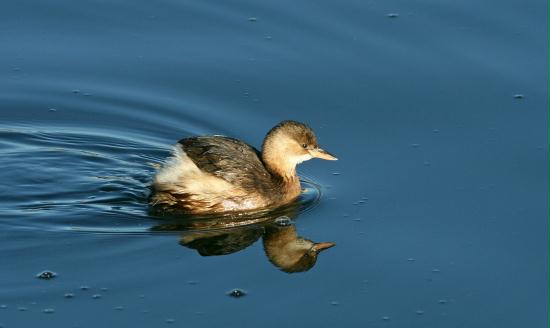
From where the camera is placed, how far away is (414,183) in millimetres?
10969

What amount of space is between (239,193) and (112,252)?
59.5 inches

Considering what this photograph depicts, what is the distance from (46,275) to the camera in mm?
9180

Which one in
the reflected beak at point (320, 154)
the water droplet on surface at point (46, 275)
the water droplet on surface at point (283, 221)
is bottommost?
the water droplet on surface at point (46, 275)

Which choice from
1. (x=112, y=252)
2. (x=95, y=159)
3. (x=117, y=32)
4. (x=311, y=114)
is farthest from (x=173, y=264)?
(x=117, y=32)

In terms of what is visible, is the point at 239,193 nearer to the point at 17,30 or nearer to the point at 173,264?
the point at 173,264

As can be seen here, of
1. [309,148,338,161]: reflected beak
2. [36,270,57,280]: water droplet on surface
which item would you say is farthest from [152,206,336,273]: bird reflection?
[36,270,57,280]: water droplet on surface

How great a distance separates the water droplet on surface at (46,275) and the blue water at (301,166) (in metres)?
0.07

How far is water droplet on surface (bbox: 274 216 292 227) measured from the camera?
10609mm

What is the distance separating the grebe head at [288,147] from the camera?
1112cm

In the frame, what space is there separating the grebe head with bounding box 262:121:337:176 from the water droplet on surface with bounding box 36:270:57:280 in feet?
8.69

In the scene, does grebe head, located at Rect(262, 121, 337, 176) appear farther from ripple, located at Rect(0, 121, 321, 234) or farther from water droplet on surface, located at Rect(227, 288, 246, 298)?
water droplet on surface, located at Rect(227, 288, 246, 298)

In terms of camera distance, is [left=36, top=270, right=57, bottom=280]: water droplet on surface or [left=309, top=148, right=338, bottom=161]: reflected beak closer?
[left=36, top=270, right=57, bottom=280]: water droplet on surface

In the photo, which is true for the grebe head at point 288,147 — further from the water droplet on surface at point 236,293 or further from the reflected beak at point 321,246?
the water droplet on surface at point 236,293

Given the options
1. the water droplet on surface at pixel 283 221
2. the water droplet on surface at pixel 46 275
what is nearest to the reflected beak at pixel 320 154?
the water droplet on surface at pixel 283 221
